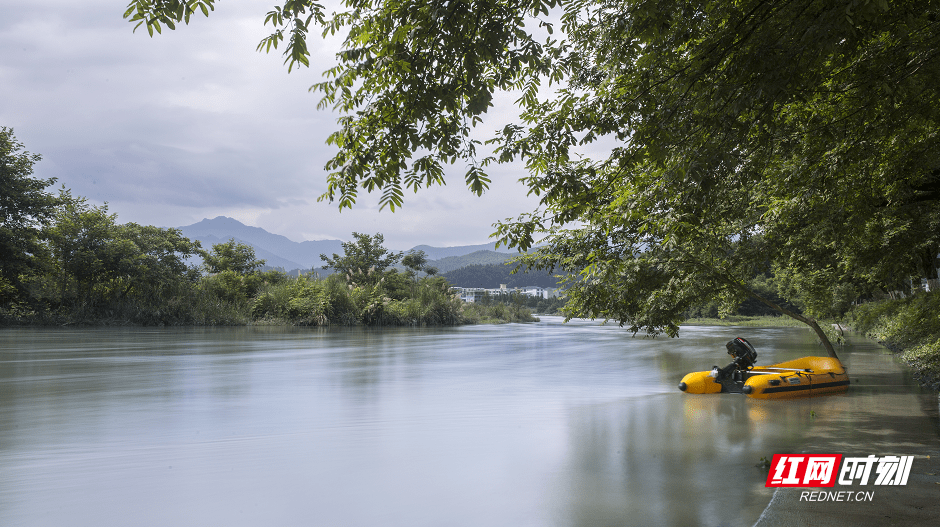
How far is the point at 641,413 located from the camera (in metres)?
9.73

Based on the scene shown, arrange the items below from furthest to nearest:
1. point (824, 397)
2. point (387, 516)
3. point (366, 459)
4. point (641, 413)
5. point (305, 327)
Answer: point (305, 327) < point (824, 397) < point (641, 413) < point (366, 459) < point (387, 516)

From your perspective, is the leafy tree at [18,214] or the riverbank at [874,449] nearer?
the riverbank at [874,449]

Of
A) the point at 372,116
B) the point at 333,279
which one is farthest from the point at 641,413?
the point at 333,279

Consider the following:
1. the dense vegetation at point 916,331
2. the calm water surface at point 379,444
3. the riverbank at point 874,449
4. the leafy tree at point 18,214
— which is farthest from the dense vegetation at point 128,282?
the riverbank at point 874,449

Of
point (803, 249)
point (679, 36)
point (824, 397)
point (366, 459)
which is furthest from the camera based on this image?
point (803, 249)

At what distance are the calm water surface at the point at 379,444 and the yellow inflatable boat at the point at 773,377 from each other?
32 centimetres

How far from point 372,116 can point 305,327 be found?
32.8 meters

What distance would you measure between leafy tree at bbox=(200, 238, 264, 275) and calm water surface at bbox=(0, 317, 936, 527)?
2687cm

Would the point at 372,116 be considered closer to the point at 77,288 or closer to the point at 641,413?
the point at 641,413

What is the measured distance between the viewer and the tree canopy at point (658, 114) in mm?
4633

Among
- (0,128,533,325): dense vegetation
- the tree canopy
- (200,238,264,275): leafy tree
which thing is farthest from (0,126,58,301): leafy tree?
the tree canopy

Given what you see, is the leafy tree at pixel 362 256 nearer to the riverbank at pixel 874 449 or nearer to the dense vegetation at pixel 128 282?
the dense vegetation at pixel 128 282

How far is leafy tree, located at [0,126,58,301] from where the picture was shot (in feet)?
89.0

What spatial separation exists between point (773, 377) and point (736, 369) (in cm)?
84
